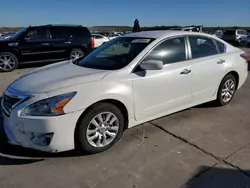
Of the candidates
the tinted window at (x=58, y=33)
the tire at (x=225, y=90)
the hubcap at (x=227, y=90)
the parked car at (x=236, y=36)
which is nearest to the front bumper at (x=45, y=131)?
the tire at (x=225, y=90)

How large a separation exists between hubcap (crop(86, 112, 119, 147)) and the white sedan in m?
0.01

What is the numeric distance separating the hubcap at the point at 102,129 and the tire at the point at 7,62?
25.0 feet

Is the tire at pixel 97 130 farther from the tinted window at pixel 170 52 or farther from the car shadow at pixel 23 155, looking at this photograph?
the tinted window at pixel 170 52

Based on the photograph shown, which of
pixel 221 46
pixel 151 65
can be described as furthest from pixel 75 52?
pixel 151 65

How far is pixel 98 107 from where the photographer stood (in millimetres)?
3182

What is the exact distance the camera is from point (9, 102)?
3.23 metres

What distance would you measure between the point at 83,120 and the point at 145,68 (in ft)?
3.63

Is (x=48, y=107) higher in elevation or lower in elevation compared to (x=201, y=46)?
lower

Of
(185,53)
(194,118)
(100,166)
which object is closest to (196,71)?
(185,53)

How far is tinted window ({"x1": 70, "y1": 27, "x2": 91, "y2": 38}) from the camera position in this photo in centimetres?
1106

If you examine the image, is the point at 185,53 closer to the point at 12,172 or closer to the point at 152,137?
the point at 152,137

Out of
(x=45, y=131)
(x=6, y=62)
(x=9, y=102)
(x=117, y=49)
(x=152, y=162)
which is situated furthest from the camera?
(x=6, y=62)

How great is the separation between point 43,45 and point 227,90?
7.52m

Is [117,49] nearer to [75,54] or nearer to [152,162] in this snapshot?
[152,162]
